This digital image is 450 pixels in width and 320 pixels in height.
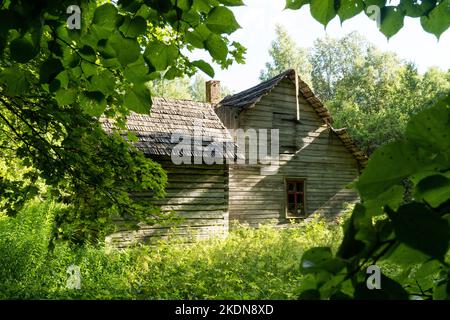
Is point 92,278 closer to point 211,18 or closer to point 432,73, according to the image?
point 211,18

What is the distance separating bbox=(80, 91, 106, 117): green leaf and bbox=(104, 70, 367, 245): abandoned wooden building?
10458mm

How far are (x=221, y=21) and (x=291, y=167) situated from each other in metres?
16.5

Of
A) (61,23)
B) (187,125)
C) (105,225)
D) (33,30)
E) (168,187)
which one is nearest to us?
(33,30)

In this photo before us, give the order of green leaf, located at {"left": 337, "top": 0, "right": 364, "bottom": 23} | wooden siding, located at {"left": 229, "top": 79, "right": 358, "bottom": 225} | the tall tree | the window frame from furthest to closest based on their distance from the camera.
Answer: the tall tree
the window frame
wooden siding, located at {"left": 229, "top": 79, "right": 358, "bottom": 225}
green leaf, located at {"left": 337, "top": 0, "right": 364, "bottom": 23}

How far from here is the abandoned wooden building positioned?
510 inches

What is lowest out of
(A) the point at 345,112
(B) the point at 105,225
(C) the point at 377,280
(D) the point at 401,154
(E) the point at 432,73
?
(C) the point at 377,280

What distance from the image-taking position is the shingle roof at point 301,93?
56.0ft

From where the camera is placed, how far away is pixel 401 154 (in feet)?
1.74

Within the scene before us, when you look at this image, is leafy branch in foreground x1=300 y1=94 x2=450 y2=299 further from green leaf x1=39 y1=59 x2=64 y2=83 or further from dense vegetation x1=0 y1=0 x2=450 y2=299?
green leaf x1=39 y1=59 x2=64 y2=83

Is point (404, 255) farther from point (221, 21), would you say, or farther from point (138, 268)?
point (138, 268)

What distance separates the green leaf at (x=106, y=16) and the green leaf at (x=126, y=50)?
0.07 metres

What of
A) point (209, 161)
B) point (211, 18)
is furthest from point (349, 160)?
point (211, 18)

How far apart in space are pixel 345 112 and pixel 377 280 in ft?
110

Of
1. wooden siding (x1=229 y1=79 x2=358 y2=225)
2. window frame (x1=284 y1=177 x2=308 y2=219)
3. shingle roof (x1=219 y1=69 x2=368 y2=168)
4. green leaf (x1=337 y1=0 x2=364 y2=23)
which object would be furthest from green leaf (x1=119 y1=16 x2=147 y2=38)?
window frame (x1=284 y1=177 x2=308 y2=219)
